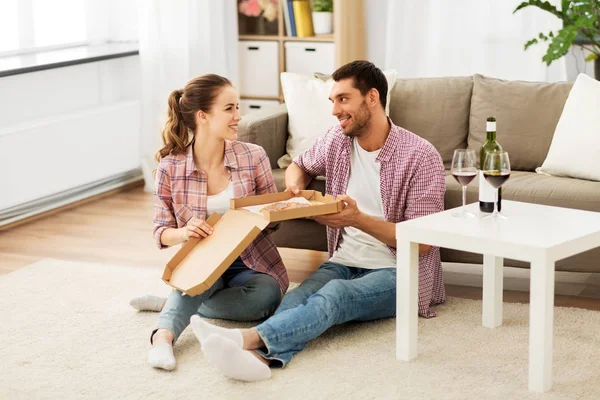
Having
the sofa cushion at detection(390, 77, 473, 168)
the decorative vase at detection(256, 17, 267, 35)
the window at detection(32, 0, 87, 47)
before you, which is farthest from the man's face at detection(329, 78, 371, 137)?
the decorative vase at detection(256, 17, 267, 35)

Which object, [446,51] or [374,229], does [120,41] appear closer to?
[446,51]

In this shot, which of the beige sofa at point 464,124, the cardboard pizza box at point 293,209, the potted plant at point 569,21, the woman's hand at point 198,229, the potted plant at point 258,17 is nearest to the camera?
the cardboard pizza box at point 293,209

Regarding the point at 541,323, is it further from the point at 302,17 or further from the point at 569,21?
the point at 302,17

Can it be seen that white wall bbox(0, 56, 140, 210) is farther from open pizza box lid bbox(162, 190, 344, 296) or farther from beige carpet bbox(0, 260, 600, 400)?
open pizza box lid bbox(162, 190, 344, 296)

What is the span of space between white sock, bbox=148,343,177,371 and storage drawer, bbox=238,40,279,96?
3.12m

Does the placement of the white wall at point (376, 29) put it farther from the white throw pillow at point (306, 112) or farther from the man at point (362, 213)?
the man at point (362, 213)

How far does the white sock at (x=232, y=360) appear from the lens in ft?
8.34

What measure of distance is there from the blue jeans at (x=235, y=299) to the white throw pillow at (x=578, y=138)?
121 cm

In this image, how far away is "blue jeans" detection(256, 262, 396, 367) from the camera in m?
2.74

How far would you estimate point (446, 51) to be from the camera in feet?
17.2

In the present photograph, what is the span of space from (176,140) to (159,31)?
236 cm

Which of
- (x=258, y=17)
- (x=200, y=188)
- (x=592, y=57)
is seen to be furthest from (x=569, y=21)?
(x=200, y=188)

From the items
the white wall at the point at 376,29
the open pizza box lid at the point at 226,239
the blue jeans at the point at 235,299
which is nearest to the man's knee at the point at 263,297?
the blue jeans at the point at 235,299

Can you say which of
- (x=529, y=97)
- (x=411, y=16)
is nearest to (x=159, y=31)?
(x=411, y=16)
